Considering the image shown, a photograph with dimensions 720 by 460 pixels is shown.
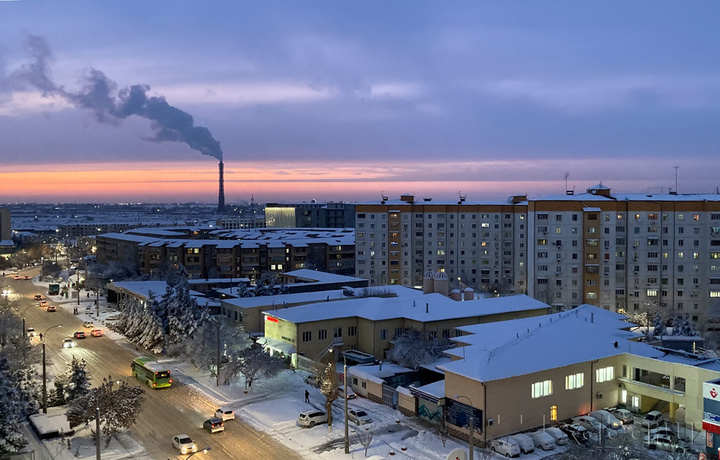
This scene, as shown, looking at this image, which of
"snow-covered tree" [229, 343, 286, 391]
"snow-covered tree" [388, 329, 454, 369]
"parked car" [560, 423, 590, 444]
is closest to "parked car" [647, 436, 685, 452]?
"parked car" [560, 423, 590, 444]

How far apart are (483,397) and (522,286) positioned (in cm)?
4531

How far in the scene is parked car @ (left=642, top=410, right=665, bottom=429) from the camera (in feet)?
80.1

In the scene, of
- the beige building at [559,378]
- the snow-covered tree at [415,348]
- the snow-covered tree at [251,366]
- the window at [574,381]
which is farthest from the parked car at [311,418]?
the window at [574,381]

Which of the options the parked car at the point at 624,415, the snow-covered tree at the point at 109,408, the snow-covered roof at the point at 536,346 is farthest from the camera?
the parked car at the point at 624,415

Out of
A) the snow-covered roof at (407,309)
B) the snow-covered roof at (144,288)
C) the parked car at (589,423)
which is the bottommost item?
the parked car at (589,423)

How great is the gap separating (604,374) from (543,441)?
6.25m

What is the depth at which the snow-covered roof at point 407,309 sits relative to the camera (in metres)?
36.0

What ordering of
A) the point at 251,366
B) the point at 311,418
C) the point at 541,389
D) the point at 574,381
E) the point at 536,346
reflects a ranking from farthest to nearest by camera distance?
the point at 251,366, the point at 536,346, the point at 574,381, the point at 541,389, the point at 311,418

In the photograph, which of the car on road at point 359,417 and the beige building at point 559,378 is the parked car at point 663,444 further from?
the car on road at point 359,417

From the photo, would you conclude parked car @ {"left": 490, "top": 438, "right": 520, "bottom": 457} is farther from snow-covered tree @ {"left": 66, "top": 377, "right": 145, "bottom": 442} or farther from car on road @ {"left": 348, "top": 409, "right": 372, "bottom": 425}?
snow-covered tree @ {"left": 66, "top": 377, "right": 145, "bottom": 442}

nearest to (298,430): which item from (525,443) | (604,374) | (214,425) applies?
(214,425)

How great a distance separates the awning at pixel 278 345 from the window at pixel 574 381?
1504 centimetres

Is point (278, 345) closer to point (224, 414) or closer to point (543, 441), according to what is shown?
point (224, 414)

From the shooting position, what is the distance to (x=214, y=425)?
78.8 feet
